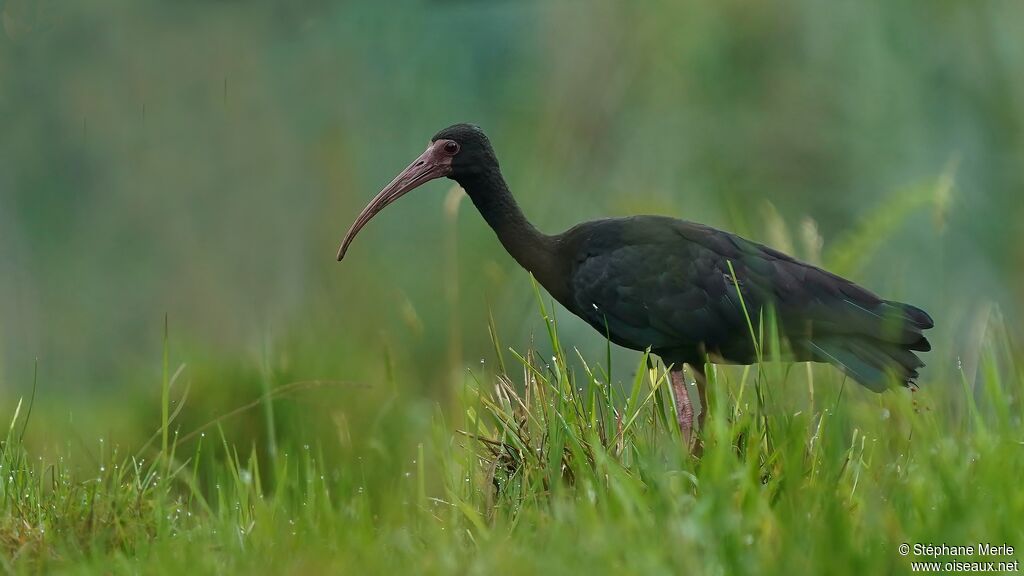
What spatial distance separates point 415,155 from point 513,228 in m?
5.40

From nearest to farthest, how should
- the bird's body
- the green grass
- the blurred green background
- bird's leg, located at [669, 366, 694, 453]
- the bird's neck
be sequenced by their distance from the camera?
the green grass → bird's leg, located at [669, 366, 694, 453] → the bird's body → the bird's neck → the blurred green background

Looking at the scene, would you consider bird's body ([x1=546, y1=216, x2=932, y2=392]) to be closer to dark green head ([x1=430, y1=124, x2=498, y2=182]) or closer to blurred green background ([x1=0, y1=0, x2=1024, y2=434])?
dark green head ([x1=430, y1=124, x2=498, y2=182])

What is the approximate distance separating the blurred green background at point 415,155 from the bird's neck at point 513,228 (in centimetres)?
45

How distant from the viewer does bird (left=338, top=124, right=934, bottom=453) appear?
451 cm

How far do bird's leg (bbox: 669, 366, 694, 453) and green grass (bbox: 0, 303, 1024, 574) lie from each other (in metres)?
0.22

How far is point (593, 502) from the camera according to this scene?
→ 3160 mm

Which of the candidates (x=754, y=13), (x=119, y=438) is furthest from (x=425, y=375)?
(x=754, y=13)

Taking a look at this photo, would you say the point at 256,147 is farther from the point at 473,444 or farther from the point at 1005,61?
the point at 473,444

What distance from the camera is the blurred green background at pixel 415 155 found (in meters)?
7.29

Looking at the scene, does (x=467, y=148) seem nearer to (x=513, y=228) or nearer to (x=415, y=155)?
(x=513, y=228)

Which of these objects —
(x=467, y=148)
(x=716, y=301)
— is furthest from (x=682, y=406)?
(x=467, y=148)

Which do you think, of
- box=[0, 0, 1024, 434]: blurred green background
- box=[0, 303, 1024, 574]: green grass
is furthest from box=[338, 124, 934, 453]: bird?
box=[0, 0, 1024, 434]: blurred green background

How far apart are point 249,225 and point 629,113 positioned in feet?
9.86

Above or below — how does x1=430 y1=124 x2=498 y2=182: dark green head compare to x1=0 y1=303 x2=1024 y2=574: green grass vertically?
above
